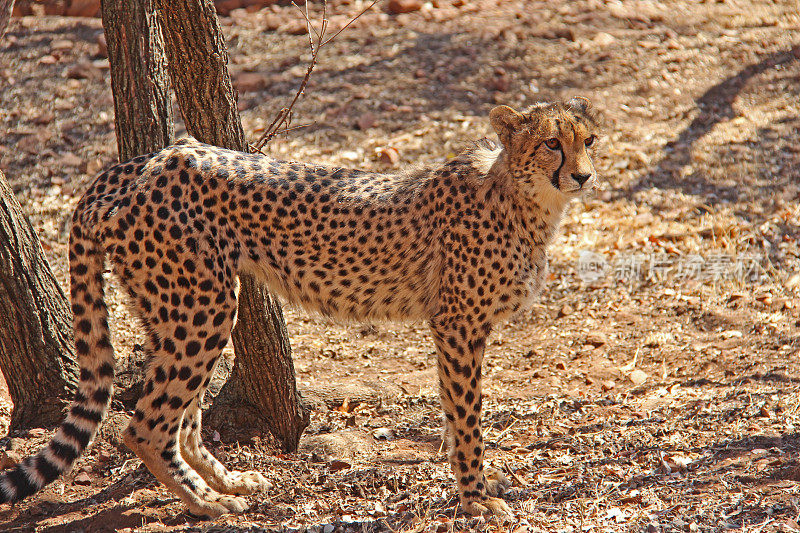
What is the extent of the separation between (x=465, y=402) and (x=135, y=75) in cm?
231

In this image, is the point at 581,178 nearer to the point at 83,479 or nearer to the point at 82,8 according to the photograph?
the point at 83,479

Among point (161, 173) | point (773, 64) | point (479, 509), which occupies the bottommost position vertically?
point (479, 509)

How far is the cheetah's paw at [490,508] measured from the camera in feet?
A: 12.1

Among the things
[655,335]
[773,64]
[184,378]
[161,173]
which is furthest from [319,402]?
[773,64]

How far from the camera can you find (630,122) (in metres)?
7.70

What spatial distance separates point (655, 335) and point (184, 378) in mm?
3029

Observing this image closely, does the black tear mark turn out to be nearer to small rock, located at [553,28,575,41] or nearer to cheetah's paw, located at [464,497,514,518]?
cheetah's paw, located at [464,497,514,518]

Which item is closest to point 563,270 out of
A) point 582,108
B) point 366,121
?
point 582,108

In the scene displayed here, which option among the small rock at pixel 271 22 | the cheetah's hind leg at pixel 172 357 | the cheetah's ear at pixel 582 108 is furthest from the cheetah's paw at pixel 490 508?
the small rock at pixel 271 22

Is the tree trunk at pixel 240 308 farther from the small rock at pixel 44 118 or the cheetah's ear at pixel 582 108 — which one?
the small rock at pixel 44 118

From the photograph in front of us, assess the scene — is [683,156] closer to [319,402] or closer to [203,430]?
[319,402]

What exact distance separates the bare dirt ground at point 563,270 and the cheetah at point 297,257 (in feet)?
1.43

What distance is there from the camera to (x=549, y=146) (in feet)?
12.0

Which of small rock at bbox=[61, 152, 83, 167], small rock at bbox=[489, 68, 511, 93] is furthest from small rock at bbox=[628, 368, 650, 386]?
small rock at bbox=[61, 152, 83, 167]
